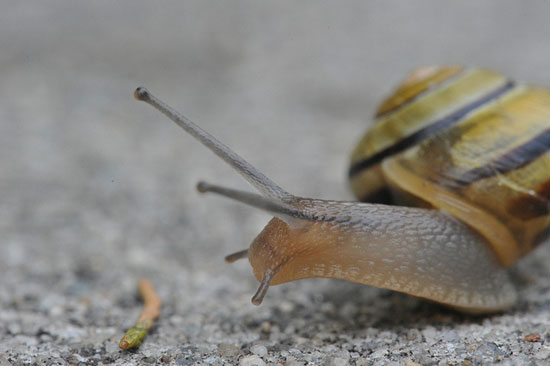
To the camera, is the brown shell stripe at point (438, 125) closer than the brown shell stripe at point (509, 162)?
No

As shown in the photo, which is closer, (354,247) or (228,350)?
(228,350)

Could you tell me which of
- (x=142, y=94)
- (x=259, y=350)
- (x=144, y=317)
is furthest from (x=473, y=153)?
(x=144, y=317)

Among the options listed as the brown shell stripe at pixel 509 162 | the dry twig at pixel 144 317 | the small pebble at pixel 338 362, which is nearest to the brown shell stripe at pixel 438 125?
the brown shell stripe at pixel 509 162

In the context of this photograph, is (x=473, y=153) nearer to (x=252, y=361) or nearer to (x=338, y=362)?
(x=338, y=362)

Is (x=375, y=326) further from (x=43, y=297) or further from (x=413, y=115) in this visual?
(x=43, y=297)

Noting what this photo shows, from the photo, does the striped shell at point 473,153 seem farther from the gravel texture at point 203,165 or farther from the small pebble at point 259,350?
the small pebble at point 259,350

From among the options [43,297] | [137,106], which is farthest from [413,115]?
[137,106]

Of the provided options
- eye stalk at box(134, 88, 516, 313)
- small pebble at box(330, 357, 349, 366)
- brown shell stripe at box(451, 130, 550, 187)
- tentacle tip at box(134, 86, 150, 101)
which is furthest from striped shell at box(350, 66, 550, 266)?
tentacle tip at box(134, 86, 150, 101)
